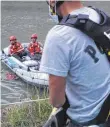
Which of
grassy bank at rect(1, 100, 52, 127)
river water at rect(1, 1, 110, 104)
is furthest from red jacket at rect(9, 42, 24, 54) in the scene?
grassy bank at rect(1, 100, 52, 127)

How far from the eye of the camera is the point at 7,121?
544 cm

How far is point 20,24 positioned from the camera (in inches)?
776

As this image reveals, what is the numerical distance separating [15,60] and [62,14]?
401 inches

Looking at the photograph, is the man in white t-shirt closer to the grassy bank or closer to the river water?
the grassy bank

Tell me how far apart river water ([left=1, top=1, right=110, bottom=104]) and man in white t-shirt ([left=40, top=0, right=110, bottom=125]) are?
779 centimetres

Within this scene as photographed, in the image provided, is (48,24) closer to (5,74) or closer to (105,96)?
(5,74)

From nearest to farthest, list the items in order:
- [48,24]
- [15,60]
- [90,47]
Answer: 1. [90,47]
2. [15,60]
3. [48,24]

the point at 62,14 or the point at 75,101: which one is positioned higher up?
the point at 62,14

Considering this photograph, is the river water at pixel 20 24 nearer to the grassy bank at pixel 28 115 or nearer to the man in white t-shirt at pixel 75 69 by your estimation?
the grassy bank at pixel 28 115

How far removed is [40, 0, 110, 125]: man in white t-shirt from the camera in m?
2.33

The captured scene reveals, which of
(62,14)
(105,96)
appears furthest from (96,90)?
(62,14)

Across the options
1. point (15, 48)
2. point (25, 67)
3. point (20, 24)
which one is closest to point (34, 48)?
point (15, 48)

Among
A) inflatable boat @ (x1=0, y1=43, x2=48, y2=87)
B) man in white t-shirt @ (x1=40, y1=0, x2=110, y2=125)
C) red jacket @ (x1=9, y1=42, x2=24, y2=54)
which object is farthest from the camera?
red jacket @ (x1=9, y1=42, x2=24, y2=54)

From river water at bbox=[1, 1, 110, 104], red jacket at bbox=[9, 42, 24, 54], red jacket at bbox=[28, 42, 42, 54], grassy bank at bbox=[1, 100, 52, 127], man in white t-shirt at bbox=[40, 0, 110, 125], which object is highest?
man in white t-shirt at bbox=[40, 0, 110, 125]
